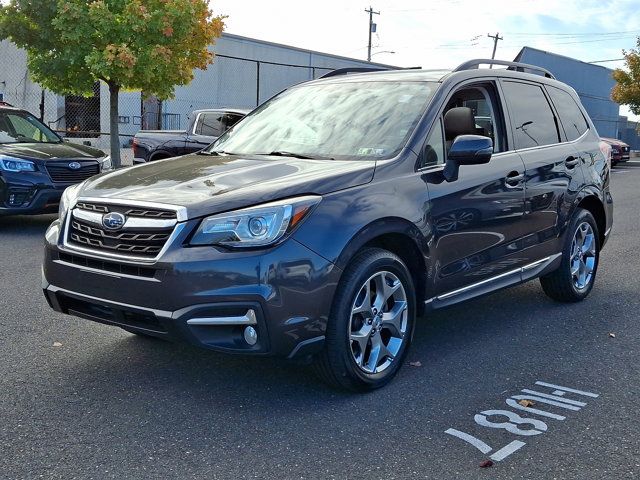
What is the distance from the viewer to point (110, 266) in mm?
3920

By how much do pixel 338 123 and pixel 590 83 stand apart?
5047cm

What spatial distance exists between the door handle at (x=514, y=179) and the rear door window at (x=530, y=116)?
272 millimetres

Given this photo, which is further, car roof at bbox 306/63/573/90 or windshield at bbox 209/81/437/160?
car roof at bbox 306/63/573/90

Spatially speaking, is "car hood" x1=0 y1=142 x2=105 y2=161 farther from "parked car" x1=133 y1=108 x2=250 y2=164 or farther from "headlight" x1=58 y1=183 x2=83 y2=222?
"headlight" x1=58 y1=183 x2=83 y2=222

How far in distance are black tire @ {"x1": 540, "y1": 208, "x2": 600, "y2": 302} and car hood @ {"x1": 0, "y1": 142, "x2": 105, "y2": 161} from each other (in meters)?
6.56

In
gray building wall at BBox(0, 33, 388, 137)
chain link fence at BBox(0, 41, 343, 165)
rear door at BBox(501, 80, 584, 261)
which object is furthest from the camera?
gray building wall at BBox(0, 33, 388, 137)

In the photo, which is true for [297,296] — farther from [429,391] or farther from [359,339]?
[429,391]

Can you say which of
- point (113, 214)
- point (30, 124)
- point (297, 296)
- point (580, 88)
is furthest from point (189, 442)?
point (580, 88)

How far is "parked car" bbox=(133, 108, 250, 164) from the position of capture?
13.9m

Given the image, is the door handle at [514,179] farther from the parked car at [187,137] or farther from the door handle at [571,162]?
the parked car at [187,137]

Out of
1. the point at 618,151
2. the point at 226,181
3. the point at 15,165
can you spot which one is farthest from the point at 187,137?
the point at 618,151

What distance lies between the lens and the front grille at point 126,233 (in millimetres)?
3781

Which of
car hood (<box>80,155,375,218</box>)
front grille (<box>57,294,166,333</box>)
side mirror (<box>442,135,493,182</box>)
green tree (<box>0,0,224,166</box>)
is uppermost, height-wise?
green tree (<box>0,0,224,166</box>)

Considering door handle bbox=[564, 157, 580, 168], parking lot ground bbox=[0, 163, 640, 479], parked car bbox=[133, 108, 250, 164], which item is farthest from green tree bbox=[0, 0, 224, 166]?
door handle bbox=[564, 157, 580, 168]
